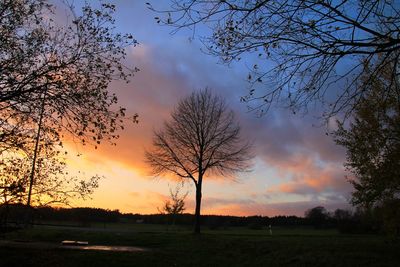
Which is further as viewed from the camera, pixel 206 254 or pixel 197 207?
pixel 197 207

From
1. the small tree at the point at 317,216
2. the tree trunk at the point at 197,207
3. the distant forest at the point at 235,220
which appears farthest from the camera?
the small tree at the point at 317,216

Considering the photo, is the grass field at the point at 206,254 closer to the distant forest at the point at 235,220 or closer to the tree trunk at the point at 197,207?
the distant forest at the point at 235,220

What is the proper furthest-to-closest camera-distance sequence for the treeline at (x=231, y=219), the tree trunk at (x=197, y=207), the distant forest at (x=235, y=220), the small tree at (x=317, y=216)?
the small tree at (x=317, y=216), the distant forest at (x=235, y=220), the tree trunk at (x=197, y=207), the treeline at (x=231, y=219)

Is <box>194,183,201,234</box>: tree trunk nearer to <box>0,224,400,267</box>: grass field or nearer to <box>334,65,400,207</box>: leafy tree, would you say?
<box>0,224,400,267</box>: grass field

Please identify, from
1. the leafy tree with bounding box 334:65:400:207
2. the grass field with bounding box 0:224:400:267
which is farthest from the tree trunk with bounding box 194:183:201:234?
the leafy tree with bounding box 334:65:400:207

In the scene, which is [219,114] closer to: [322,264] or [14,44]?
[322,264]

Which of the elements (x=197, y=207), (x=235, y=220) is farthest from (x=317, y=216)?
(x=197, y=207)

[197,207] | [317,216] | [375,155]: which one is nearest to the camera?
[375,155]

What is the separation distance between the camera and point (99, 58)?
12.9 meters

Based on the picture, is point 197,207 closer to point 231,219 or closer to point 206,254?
point 206,254

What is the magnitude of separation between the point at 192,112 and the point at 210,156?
4.03 m

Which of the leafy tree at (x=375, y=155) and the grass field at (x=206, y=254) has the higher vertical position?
the leafy tree at (x=375, y=155)

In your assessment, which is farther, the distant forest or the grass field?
the distant forest

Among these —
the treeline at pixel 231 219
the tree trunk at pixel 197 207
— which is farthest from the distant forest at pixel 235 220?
the tree trunk at pixel 197 207
